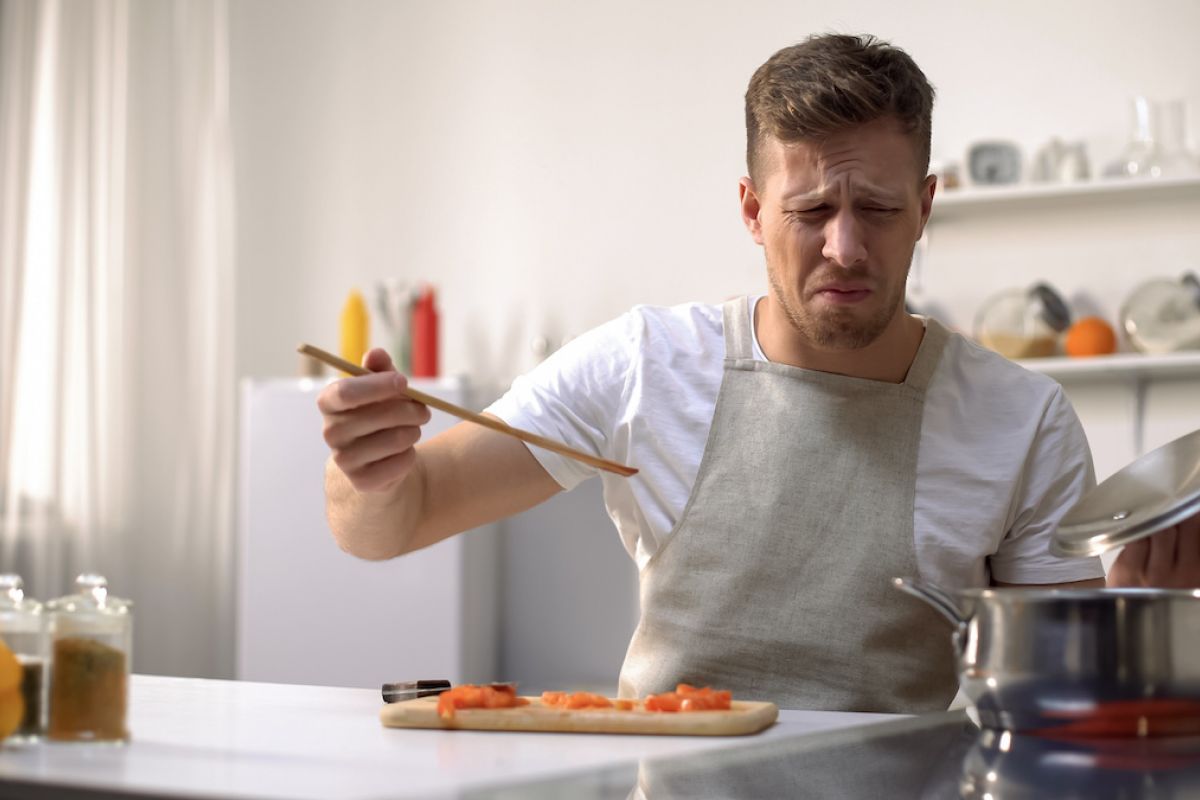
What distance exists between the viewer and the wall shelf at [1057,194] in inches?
147

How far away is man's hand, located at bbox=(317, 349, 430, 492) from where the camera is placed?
138cm

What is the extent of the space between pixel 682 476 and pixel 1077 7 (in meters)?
2.72

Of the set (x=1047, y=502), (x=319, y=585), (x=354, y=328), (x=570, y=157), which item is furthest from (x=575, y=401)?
(x=570, y=157)

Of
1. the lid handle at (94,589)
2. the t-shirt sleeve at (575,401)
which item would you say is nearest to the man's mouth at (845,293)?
the t-shirt sleeve at (575,401)

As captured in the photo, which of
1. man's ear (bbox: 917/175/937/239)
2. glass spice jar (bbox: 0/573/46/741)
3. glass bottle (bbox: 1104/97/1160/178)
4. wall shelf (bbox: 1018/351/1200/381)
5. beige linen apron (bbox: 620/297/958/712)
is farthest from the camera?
glass bottle (bbox: 1104/97/1160/178)

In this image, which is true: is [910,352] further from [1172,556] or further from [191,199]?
[191,199]

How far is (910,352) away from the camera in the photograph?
6.11 feet

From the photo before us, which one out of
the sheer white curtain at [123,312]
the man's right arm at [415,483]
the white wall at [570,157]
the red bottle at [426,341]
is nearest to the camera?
the man's right arm at [415,483]

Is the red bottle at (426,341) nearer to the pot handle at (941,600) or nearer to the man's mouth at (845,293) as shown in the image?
the man's mouth at (845,293)

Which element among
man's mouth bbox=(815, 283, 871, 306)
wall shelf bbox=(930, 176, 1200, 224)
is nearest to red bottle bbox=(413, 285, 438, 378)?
wall shelf bbox=(930, 176, 1200, 224)

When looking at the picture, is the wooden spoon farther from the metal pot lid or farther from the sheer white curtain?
the sheer white curtain

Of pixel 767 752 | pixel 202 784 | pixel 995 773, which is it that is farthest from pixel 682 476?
pixel 202 784

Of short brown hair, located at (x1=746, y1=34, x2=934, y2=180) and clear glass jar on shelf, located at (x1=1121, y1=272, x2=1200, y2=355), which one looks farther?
clear glass jar on shelf, located at (x1=1121, y1=272, x2=1200, y2=355)

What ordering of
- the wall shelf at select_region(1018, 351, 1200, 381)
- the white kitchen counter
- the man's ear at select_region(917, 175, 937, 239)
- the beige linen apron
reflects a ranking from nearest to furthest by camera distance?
1. the white kitchen counter
2. the beige linen apron
3. the man's ear at select_region(917, 175, 937, 239)
4. the wall shelf at select_region(1018, 351, 1200, 381)
